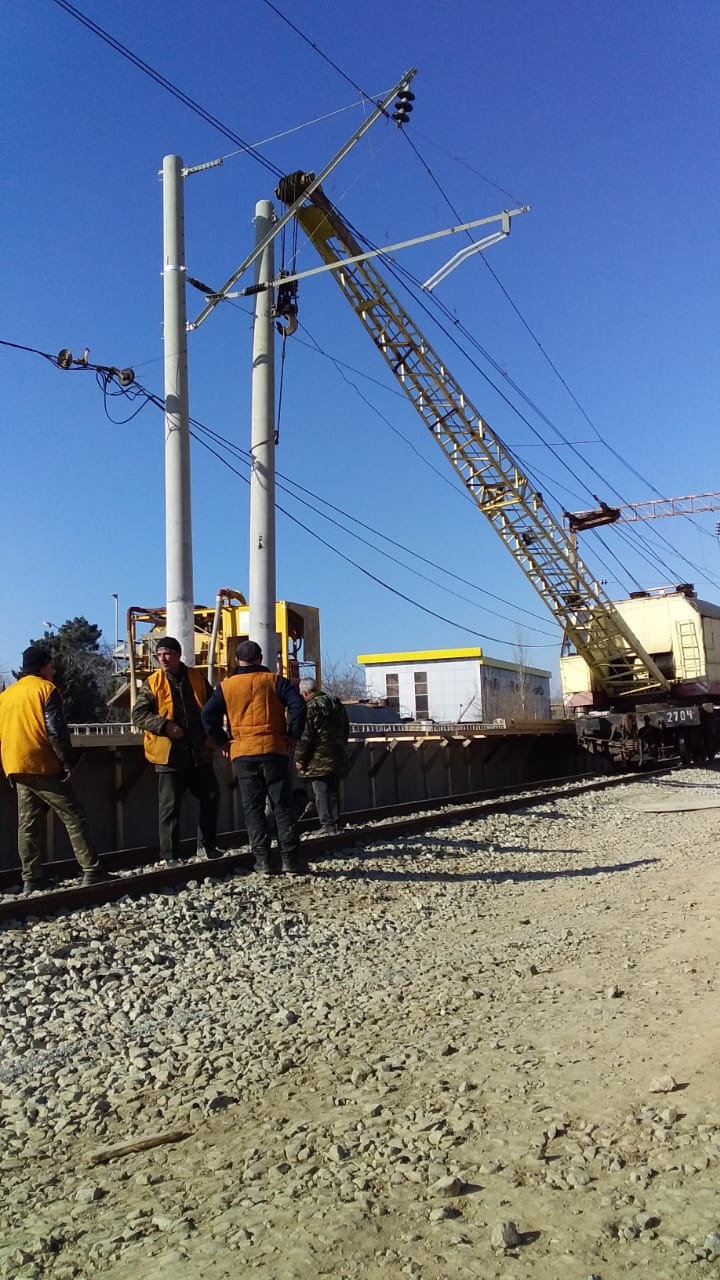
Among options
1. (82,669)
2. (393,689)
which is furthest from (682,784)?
(393,689)

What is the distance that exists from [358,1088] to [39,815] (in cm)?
361

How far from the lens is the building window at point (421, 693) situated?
54312 millimetres

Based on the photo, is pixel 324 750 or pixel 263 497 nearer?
pixel 324 750

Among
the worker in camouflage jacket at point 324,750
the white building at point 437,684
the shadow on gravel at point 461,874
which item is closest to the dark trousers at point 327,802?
the worker in camouflage jacket at point 324,750

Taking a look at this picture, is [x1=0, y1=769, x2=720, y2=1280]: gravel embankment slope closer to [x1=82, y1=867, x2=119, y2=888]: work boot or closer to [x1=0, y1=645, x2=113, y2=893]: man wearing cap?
[x1=82, y1=867, x2=119, y2=888]: work boot

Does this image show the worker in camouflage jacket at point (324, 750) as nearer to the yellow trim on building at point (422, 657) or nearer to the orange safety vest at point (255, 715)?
the orange safety vest at point (255, 715)

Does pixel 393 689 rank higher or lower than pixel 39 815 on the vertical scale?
higher

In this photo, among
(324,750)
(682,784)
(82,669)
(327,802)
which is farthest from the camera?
(82,669)

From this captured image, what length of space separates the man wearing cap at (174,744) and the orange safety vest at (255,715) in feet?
1.42

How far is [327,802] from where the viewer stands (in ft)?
31.5

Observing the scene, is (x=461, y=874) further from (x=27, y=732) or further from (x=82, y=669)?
(x=82, y=669)

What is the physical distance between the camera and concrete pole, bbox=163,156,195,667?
10.7 meters

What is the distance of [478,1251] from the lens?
2492 millimetres

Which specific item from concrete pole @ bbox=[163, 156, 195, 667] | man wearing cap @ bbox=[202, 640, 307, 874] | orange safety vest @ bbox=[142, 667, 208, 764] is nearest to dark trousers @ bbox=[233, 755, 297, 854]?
man wearing cap @ bbox=[202, 640, 307, 874]
